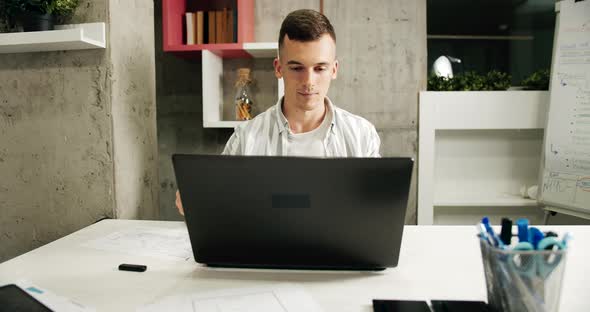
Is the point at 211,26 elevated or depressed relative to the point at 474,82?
elevated

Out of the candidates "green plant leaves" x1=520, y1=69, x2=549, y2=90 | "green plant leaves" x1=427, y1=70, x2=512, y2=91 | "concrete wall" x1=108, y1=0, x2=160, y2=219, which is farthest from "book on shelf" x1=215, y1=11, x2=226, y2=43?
"green plant leaves" x1=520, y1=69, x2=549, y2=90

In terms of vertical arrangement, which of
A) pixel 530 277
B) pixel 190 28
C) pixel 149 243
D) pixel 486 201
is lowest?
pixel 486 201

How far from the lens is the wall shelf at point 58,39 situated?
4.95 feet

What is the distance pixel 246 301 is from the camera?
776mm

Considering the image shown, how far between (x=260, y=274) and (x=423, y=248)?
468mm

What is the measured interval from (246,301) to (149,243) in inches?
20.5

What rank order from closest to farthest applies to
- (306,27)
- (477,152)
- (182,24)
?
(306,27) → (182,24) → (477,152)

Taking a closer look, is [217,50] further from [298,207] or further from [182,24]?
[298,207]

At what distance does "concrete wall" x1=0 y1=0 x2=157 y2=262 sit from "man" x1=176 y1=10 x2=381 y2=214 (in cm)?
54

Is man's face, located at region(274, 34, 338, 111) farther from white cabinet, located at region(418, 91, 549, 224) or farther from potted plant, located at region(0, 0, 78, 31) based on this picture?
white cabinet, located at region(418, 91, 549, 224)

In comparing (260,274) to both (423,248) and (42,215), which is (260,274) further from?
(42,215)

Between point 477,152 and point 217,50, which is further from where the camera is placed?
point 477,152

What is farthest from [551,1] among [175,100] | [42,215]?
[42,215]

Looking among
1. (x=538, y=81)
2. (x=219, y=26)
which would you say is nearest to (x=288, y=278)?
(x=219, y=26)
